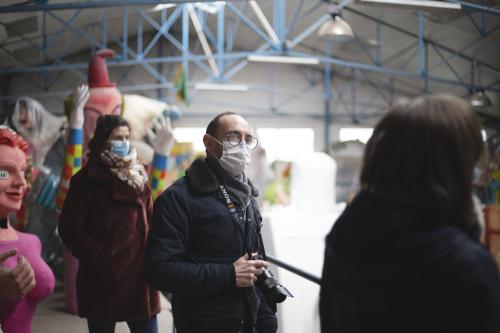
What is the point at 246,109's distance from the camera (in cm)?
1852

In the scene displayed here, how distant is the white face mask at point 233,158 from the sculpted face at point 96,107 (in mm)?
2343

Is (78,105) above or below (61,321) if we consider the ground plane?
above

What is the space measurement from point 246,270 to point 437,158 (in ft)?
3.20

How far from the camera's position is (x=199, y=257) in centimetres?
204

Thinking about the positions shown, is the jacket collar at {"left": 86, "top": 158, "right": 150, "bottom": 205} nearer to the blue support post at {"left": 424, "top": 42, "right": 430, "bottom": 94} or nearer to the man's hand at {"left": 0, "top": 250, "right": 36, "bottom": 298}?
the man's hand at {"left": 0, "top": 250, "right": 36, "bottom": 298}

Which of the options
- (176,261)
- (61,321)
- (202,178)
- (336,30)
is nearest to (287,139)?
(336,30)

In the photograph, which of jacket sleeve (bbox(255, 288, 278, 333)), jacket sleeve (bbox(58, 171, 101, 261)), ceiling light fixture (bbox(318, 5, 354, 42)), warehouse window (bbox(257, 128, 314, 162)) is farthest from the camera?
warehouse window (bbox(257, 128, 314, 162))

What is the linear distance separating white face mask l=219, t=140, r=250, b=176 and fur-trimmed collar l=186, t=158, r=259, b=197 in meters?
0.06

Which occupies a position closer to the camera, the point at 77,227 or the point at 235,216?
the point at 235,216

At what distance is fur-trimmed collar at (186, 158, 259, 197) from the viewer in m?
2.06

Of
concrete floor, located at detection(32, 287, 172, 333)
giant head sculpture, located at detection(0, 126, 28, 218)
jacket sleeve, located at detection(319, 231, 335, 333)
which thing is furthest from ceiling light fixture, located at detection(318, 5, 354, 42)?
jacket sleeve, located at detection(319, 231, 335, 333)

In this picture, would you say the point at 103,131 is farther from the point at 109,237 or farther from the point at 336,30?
the point at 336,30

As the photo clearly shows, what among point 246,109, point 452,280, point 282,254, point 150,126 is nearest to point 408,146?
point 452,280

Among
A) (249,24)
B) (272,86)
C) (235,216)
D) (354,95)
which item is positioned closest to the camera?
(235,216)
